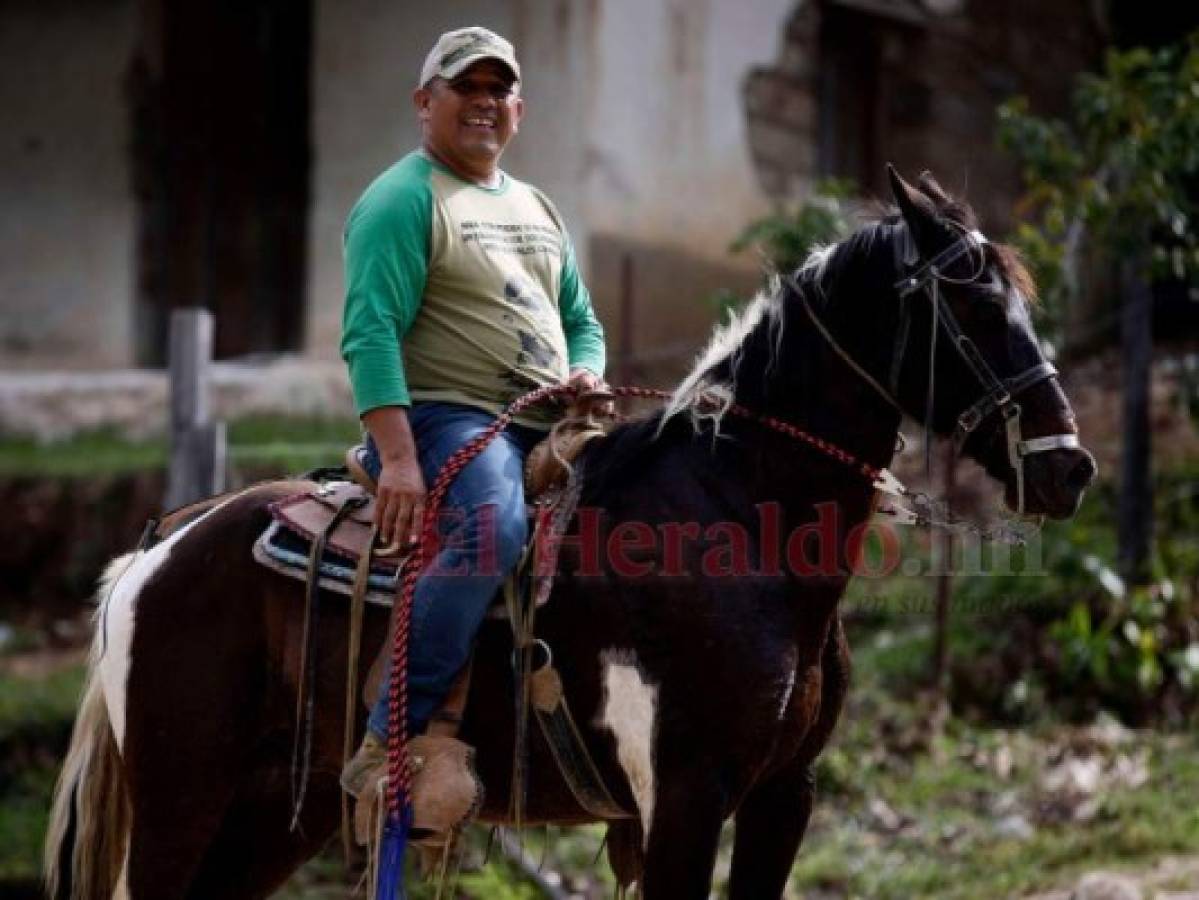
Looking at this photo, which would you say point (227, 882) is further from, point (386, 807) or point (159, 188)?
point (159, 188)

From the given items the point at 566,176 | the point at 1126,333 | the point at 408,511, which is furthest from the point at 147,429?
the point at 408,511

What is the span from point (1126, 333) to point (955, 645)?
5.41 ft

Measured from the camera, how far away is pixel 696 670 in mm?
3807

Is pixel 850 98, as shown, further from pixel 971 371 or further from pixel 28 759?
pixel 971 371

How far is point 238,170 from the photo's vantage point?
39.2 feet

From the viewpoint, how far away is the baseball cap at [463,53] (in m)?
4.01

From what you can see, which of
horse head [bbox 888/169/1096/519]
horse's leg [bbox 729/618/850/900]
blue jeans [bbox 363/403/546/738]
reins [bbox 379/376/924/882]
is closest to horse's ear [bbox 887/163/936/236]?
horse head [bbox 888/169/1096/519]

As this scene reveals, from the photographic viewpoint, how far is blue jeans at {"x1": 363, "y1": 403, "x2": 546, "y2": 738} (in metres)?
3.88

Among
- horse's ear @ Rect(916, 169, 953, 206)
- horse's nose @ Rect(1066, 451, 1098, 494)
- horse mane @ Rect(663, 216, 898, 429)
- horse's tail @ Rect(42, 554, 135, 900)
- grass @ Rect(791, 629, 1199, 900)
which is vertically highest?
horse's ear @ Rect(916, 169, 953, 206)

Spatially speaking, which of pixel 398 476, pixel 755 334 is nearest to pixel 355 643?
pixel 398 476

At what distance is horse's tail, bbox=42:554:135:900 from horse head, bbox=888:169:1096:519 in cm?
212

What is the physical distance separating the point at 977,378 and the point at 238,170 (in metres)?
9.02

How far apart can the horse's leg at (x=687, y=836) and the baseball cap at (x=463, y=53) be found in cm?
169

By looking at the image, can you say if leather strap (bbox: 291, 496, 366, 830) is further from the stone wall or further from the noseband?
the stone wall
